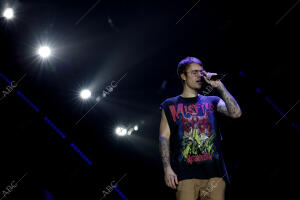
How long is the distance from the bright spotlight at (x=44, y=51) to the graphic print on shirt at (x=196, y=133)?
3.59 meters

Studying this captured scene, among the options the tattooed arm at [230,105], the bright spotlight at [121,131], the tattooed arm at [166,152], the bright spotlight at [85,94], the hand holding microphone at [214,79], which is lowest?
the tattooed arm at [166,152]

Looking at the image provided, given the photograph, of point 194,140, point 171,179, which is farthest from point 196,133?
point 171,179

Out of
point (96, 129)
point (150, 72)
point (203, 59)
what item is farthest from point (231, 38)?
point (96, 129)

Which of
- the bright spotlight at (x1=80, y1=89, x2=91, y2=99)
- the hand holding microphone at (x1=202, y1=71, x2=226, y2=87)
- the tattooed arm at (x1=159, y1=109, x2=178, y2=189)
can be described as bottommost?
the tattooed arm at (x1=159, y1=109, x2=178, y2=189)

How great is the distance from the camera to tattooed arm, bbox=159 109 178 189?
1.78 metres

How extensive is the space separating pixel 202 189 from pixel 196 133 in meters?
0.45

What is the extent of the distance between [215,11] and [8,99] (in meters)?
4.11

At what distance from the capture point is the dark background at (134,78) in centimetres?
371

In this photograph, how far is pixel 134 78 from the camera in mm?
5363

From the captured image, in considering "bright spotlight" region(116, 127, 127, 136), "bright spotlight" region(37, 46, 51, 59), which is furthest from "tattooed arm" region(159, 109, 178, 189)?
"bright spotlight" region(116, 127, 127, 136)

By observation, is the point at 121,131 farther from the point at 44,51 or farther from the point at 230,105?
the point at 230,105

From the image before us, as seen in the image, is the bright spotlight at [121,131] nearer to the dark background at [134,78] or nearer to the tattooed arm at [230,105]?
the dark background at [134,78]

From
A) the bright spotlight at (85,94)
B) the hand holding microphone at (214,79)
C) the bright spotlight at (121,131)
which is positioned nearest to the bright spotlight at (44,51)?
the bright spotlight at (85,94)

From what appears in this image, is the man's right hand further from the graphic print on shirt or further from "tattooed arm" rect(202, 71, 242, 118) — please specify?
"tattooed arm" rect(202, 71, 242, 118)
